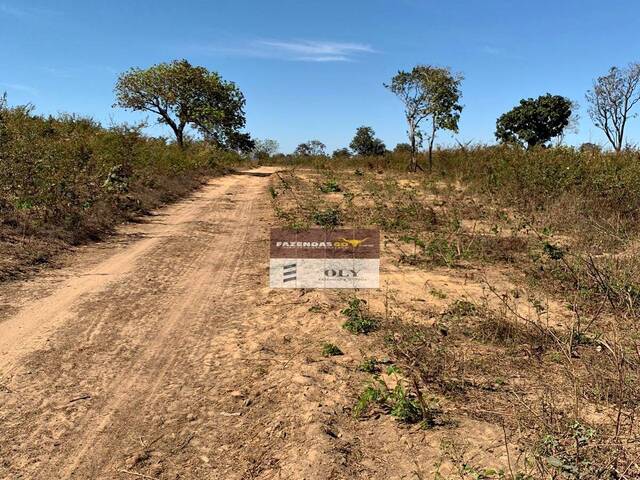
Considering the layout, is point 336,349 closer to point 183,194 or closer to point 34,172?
point 34,172

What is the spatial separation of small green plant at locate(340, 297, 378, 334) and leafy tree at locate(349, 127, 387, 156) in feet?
150

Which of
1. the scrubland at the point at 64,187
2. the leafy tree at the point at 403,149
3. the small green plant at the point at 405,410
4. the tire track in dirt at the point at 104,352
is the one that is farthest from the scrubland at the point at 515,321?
the leafy tree at the point at 403,149

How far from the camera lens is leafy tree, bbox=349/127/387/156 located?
163 feet

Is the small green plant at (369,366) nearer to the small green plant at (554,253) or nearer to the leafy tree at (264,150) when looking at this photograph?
the small green plant at (554,253)

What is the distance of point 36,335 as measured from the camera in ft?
13.8

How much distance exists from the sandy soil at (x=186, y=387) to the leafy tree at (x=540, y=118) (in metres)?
35.5

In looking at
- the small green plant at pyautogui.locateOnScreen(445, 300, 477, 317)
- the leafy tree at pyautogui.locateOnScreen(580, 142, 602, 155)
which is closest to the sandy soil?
the small green plant at pyautogui.locateOnScreen(445, 300, 477, 317)

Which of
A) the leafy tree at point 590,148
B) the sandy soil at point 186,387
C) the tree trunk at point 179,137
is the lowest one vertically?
the sandy soil at point 186,387

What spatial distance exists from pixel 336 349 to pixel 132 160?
12022 mm

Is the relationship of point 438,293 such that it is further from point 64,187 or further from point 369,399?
point 64,187

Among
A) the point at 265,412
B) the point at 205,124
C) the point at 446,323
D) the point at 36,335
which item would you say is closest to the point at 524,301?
the point at 446,323

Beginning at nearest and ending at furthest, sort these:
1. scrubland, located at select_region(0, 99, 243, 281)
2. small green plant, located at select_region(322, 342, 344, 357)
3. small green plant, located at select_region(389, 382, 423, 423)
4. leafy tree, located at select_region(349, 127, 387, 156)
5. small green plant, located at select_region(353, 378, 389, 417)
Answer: small green plant, located at select_region(389, 382, 423, 423) → small green plant, located at select_region(353, 378, 389, 417) → small green plant, located at select_region(322, 342, 344, 357) → scrubland, located at select_region(0, 99, 243, 281) → leafy tree, located at select_region(349, 127, 387, 156)

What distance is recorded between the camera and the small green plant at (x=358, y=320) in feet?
14.2

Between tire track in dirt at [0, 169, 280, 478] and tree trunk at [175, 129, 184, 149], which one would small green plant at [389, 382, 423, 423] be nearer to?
tire track in dirt at [0, 169, 280, 478]
